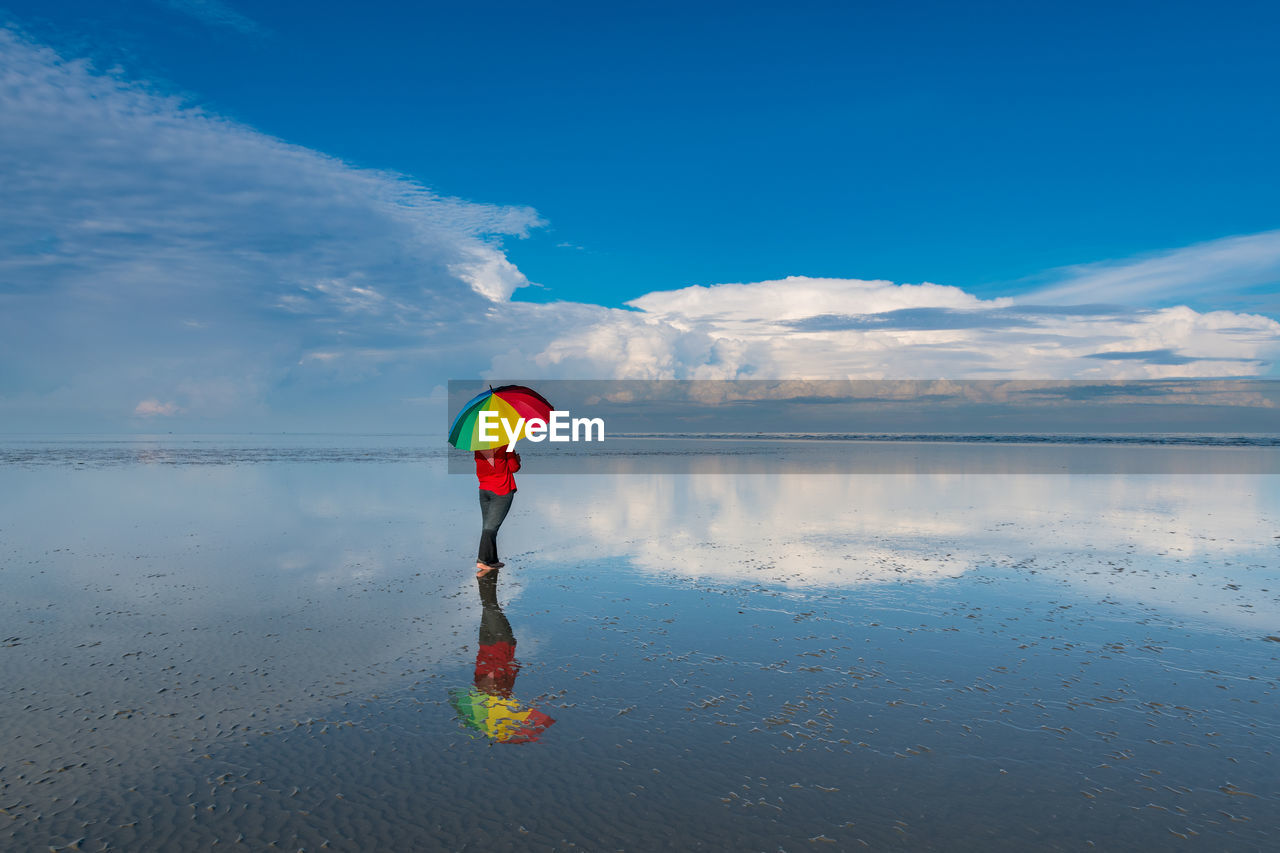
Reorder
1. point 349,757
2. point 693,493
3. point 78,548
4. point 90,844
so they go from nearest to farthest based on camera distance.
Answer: point 90,844 → point 349,757 → point 78,548 → point 693,493

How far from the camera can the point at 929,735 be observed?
5699 mm

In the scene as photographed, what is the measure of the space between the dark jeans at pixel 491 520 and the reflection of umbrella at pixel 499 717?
5191mm

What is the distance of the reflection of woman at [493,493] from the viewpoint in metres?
11.8

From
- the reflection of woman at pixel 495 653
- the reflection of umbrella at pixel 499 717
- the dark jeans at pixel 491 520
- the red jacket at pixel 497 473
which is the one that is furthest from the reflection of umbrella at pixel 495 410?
the reflection of umbrella at pixel 499 717

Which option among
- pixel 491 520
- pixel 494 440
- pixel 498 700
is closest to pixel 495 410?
pixel 494 440

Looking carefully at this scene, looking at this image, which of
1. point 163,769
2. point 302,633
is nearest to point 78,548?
point 302,633

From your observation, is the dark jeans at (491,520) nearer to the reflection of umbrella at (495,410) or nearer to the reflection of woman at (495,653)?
the reflection of umbrella at (495,410)

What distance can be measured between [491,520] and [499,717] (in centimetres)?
601

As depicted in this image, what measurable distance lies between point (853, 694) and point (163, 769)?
559cm

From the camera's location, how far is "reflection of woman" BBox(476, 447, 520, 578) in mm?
11766

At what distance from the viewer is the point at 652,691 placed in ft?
21.7

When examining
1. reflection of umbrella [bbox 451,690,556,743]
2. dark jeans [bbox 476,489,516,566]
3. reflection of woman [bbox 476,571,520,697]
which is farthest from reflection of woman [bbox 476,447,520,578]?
reflection of umbrella [bbox 451,690,556,743]

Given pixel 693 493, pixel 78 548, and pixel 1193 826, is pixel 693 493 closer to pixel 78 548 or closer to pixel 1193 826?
pixel 78 548

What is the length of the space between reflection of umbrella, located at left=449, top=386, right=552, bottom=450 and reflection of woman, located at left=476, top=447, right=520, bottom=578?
1.40ft
